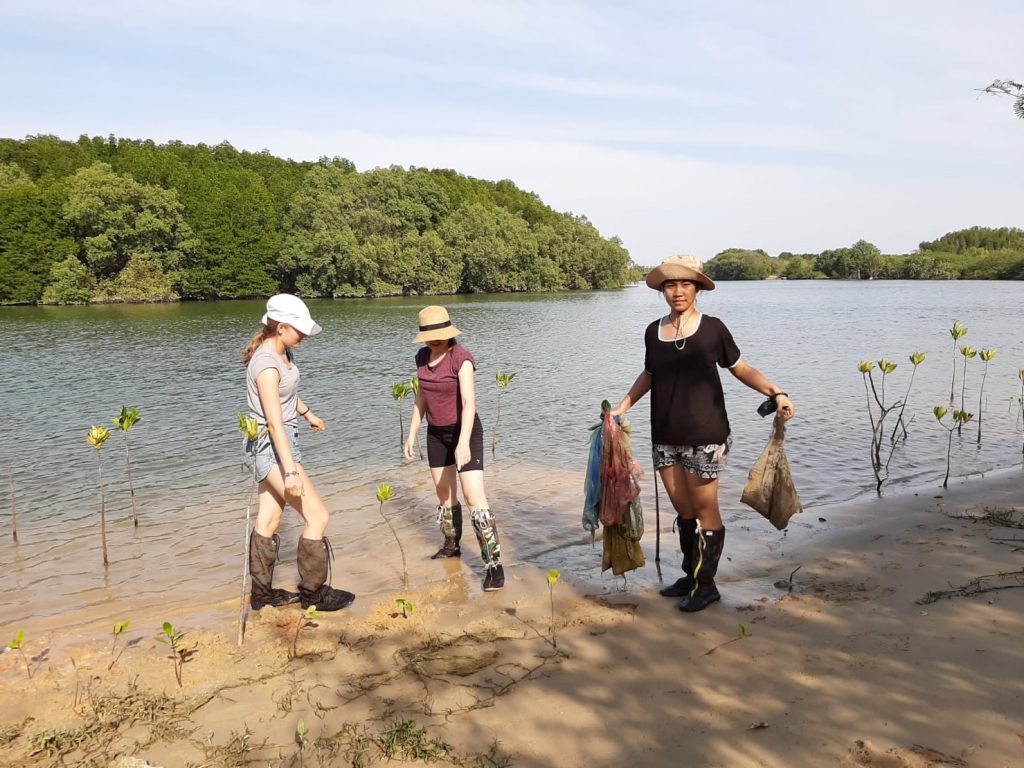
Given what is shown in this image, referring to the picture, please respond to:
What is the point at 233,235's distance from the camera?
66.7 meters

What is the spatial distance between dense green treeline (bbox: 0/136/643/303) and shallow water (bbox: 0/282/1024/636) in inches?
1500

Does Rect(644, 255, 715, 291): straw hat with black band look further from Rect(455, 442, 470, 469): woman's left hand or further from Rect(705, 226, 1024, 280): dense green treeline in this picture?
Rect(705, 226, 1024, 280): dense green treeline

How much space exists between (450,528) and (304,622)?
1515 millimetres

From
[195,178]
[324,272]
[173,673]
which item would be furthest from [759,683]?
[195,178]

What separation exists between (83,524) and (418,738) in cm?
615

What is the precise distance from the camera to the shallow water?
6094mm

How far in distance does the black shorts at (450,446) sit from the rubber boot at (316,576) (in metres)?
1.08

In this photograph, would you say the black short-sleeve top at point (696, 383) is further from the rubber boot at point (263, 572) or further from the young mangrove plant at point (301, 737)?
the rubber boot at point (263, 572)

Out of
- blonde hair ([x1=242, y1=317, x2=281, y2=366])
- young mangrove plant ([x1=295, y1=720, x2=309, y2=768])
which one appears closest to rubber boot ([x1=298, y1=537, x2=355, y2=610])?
blonde hair ([x1=242, y1=317, x2=281, y2=366])

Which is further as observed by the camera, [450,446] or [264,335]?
[450,446]

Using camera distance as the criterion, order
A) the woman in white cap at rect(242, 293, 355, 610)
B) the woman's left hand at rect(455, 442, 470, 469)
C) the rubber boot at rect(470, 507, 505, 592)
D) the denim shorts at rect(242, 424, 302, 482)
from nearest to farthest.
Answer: the woman in white cap at rect(242, 293, 355, 610) < the denim shorts at rect(242, 424, 302, 482) < the woman's left hand at rect(455, 442, 470, 469) < the rubber boot at rect(470, 507, 505, 592)

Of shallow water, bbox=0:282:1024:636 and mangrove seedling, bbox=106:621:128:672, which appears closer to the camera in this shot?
mangrove seedling, bbox=106:621:128:672

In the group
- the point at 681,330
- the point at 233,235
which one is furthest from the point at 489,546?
the point at 233,235

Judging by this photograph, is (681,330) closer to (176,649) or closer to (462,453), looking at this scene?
(462,453)
